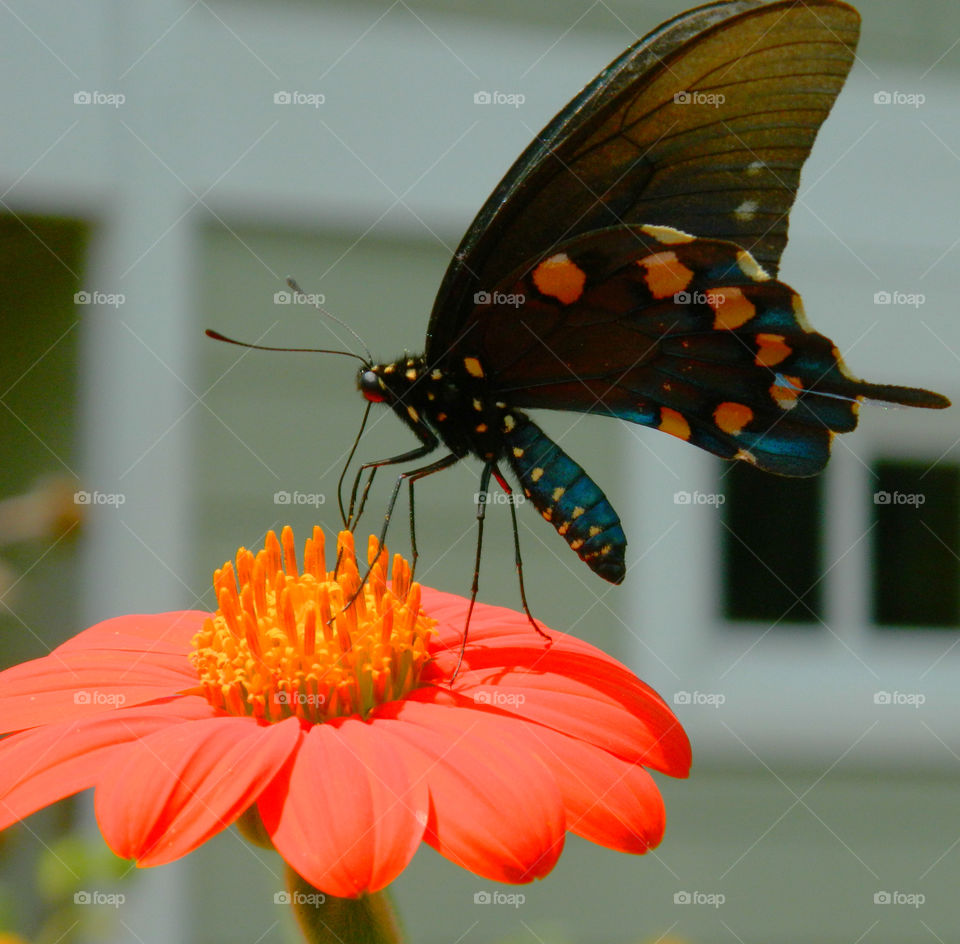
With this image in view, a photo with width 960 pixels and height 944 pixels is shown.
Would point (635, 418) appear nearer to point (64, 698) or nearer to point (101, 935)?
point (64, 698)

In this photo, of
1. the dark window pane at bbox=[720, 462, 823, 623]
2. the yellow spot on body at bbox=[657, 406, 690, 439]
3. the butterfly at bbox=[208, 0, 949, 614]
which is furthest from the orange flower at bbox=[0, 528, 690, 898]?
the dark window pane at bbox=[720, 462, 823, 623]

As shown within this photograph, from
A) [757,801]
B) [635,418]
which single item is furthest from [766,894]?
[635,418]

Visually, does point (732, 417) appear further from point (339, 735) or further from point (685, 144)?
point (339, 735)

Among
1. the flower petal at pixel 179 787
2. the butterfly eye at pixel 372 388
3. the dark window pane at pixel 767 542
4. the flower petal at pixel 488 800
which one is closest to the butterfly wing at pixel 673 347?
the butterfly eye at pixel 372 388

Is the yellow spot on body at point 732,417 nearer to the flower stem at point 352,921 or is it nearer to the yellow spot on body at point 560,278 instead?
the yellow spot on body at point 560,278

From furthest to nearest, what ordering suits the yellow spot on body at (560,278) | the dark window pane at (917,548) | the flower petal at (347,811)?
1. the dark window pane at (917,548)
2. the yellow spot on body at (560,278)
3. the flower petal at (347,811)

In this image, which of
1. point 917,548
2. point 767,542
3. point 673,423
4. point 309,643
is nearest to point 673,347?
point 673,423

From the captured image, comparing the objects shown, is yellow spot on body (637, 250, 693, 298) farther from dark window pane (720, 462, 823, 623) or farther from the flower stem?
dark window pane (720, 462, 823, 623)
